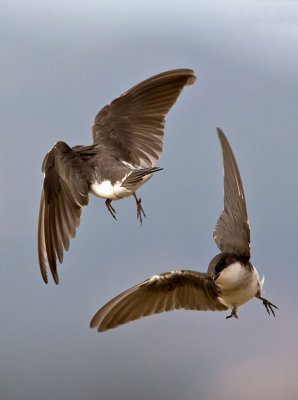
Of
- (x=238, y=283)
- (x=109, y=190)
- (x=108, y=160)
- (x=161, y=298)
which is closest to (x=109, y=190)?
(x=109, y=190)

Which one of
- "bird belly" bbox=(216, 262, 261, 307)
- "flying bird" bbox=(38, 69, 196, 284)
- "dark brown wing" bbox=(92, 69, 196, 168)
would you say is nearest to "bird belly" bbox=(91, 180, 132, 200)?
"flying bird" bbox=(38, 69, 196, 284)

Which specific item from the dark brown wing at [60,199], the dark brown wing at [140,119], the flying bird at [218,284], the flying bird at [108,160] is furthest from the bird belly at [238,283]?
the dark brown wing at [140,119]

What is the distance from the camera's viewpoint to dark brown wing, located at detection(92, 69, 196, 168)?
7.41 feet

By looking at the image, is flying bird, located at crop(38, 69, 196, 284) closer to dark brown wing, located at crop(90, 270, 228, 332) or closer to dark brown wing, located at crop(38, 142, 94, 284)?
dark brown wing, located at crop(38, 142, 94, 284)

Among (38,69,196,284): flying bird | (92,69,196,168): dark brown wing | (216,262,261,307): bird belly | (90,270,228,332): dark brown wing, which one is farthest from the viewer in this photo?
(92,69,196,168): dark brown wing

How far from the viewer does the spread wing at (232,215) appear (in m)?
1.78

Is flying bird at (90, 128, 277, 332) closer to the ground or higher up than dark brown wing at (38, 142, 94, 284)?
closer to the ground

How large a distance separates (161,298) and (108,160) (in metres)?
0.52

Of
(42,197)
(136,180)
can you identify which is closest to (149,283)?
(136,180)

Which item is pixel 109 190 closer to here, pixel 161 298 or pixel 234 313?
pixel 161 298

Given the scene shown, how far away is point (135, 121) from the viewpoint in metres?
2.31

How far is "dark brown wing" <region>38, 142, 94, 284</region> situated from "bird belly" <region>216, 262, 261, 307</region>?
0.55 meters

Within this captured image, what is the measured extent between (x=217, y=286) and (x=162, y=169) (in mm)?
423

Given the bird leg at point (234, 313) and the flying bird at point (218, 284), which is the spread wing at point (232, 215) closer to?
the flying bird at point (218, 284)
